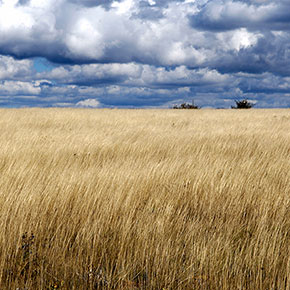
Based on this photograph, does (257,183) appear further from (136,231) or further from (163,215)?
(136,231)

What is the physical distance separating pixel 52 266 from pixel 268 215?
291 cm

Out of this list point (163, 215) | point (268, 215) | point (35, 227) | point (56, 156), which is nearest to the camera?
point (35, 227)

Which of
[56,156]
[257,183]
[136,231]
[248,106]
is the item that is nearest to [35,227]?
[136,231]

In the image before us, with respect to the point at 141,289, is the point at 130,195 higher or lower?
higher

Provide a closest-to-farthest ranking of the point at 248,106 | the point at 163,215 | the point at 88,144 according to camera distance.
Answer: the point at 163,215, the point at 88,144, the point at 248,106

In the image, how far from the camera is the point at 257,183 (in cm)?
599

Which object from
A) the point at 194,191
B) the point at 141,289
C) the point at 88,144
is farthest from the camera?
the point at 88,144

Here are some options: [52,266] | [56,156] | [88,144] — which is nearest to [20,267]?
[52,266]

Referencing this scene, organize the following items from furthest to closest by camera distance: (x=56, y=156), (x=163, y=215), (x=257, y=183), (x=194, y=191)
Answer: (x=56, y=156) < (x=257, y=183) < (x=194, y=191) < (x=163, y=215)

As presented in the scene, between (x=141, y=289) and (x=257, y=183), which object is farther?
(x=257, y=183)

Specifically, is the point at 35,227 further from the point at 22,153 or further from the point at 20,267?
the point at 22,153

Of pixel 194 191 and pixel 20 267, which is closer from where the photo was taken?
pixel 20 267

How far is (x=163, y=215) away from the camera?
14.1 feet

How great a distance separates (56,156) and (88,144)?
5.50 feet
